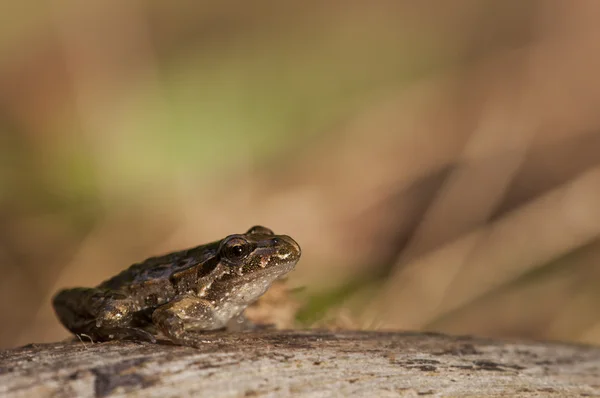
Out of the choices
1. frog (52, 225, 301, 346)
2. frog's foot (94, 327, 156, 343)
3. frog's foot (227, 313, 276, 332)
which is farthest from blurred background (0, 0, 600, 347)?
frog's foot (94, 327, 156, 343)

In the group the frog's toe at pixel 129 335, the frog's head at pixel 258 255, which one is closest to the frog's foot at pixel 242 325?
the frog's head at pixel 258 255

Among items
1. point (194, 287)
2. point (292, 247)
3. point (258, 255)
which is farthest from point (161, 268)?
point (292, 247)

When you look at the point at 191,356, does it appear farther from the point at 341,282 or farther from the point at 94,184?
the point at 94,184

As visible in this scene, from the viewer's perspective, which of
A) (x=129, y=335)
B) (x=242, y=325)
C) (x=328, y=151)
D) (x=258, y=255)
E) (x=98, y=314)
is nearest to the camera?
(x=129, y=335)

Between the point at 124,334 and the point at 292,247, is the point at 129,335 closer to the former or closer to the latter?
the point at 124,334

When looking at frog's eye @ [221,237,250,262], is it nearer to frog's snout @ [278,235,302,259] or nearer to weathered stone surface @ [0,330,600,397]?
frog's snout @ [278,235,302,259]

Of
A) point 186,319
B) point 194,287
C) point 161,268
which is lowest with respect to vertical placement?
point 186,319

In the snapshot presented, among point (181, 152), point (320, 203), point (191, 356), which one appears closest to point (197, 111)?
point (181, 152)
